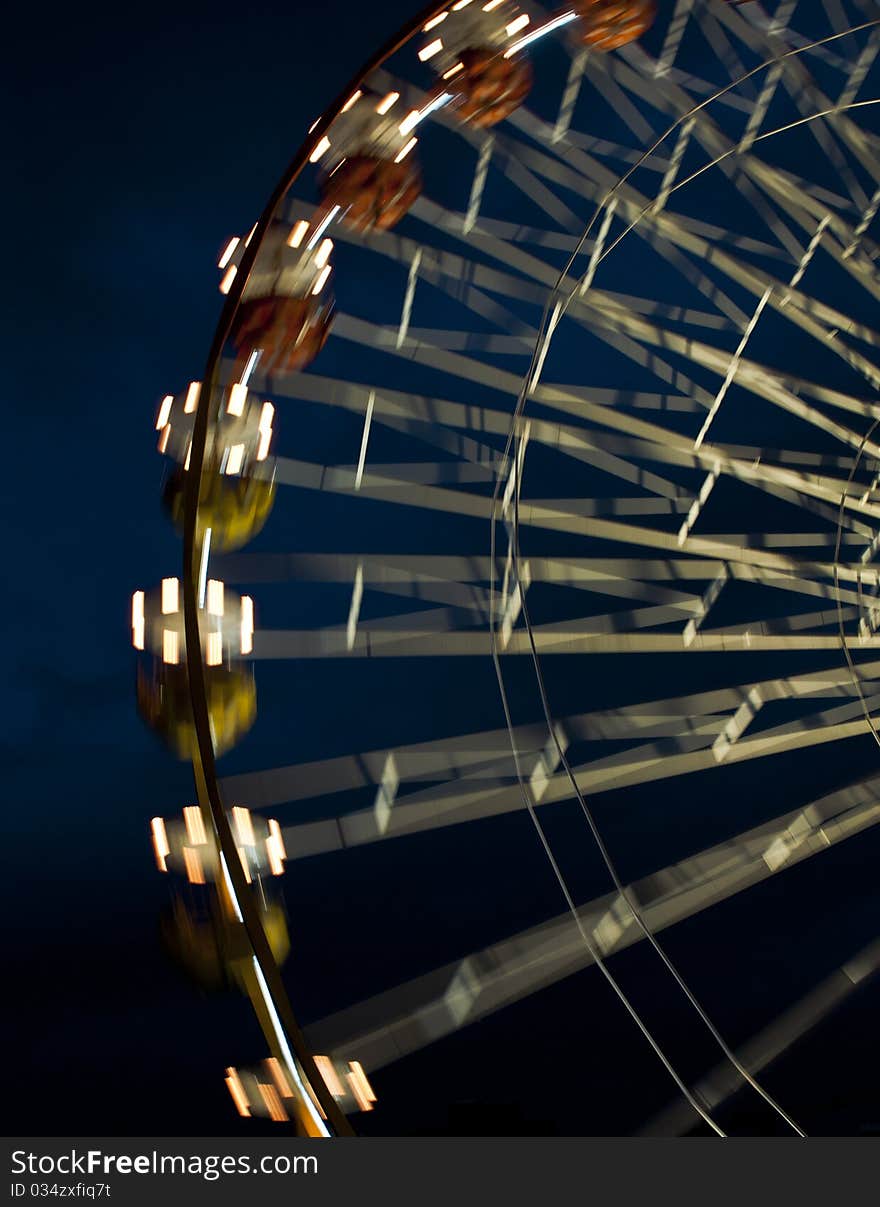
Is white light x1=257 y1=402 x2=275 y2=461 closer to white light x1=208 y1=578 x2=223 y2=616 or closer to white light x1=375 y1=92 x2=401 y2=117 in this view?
white light x1=208 y1=578 x2=223 y2=616

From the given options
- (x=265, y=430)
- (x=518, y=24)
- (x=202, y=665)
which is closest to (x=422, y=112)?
(x=518, y=24)

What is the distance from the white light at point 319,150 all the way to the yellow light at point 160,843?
398 centimetres

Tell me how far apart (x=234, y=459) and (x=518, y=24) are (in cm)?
403

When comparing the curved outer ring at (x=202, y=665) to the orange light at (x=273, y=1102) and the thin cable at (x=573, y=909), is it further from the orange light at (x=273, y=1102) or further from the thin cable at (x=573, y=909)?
the thin cable at (x=573, y=909)

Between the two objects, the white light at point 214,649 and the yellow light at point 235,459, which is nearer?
the white light at point 214,649

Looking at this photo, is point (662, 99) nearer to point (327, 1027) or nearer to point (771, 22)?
point (771, 22)

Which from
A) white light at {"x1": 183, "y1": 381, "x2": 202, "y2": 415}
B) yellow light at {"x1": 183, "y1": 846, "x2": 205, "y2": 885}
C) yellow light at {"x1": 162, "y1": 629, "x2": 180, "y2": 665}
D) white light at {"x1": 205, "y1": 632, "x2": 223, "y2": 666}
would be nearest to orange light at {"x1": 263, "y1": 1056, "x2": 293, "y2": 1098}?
yellow light at {"x1": 183, "y1": 846, "x2": 205, "y2": 885}

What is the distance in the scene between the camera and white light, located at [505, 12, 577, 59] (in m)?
9.03

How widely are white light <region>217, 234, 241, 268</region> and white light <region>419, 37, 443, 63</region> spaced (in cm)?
177

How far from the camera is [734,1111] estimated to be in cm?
2327

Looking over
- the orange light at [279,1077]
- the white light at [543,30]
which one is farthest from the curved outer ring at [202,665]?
the white light at [543,30]

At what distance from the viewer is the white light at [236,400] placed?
7.12 meters

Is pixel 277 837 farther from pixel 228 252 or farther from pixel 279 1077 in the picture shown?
pixel 228 252

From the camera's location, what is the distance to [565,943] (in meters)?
6.96
